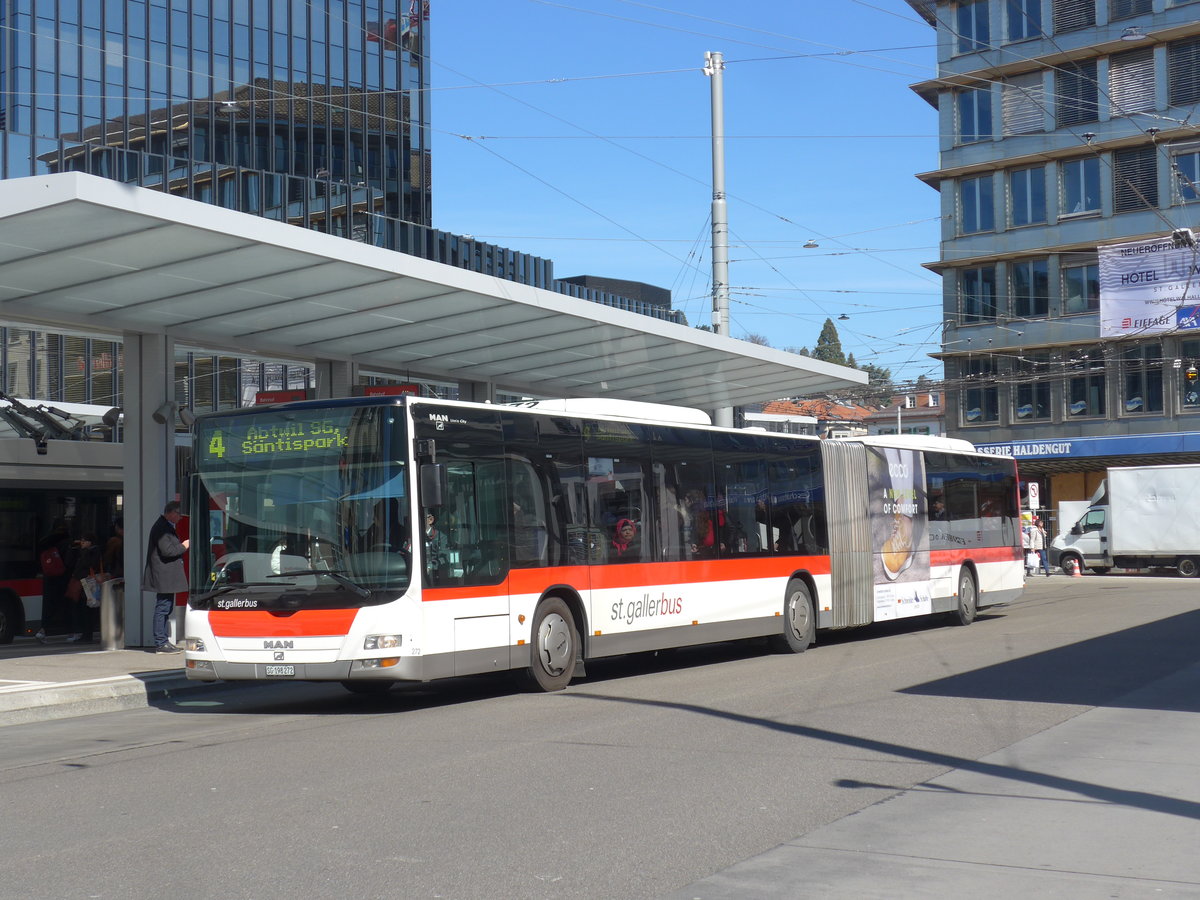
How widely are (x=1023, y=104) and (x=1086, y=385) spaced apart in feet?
36.5

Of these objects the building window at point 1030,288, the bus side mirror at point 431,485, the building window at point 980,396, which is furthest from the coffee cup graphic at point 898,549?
the building window at point 1030,288

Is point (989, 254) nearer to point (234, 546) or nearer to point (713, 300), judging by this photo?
point (713, 300)

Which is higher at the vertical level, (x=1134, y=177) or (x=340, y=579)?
(x=1134, y=177)

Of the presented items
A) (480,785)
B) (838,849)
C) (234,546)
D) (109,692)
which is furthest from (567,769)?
(109,692)

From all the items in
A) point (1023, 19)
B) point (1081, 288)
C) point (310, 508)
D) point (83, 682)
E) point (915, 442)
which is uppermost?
point (1023, 19)

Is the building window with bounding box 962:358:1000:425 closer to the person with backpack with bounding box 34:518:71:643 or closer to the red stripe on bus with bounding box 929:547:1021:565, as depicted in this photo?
the red stripe on bus with bounding box 929:547:1021:565

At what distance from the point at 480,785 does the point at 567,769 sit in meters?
0.74

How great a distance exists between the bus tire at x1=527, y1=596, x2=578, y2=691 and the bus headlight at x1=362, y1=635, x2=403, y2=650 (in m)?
1.95

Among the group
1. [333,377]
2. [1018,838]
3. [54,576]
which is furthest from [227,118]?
[1018,838]

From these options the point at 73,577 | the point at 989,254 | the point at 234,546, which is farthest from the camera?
the point at 989,254

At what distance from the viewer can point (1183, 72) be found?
1861 inches

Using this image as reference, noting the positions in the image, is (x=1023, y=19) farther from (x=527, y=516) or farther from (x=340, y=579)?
(x=340, y=579)

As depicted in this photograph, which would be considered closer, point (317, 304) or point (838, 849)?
point (838, 849)

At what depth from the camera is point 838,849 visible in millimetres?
6441
